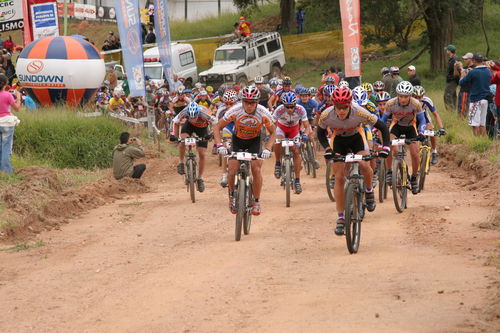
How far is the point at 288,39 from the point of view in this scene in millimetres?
47594

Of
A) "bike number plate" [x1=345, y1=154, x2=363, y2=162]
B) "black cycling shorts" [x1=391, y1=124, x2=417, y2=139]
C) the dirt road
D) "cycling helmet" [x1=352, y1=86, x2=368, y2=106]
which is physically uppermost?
"cycling helmet" [x1=352, y1=86, x2=368, y2=106]

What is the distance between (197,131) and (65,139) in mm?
5054

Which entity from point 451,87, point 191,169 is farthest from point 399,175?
point 451,87

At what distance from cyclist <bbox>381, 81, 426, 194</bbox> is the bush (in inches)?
353

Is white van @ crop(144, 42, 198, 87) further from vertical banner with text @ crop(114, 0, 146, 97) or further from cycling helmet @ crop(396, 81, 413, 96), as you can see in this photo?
cycling helmet @ crop(396, 81, 413, 96)

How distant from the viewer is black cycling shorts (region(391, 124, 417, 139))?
47.3 ft

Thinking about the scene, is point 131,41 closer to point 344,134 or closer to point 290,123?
point 290,123

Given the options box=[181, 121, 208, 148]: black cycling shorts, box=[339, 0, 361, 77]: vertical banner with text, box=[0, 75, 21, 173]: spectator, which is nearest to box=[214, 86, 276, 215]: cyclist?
box=[181, 121, 208, 148]: black cycling shorts

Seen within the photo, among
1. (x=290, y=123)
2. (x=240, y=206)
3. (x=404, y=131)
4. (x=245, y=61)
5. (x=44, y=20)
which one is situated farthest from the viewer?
(x=245, y=61)

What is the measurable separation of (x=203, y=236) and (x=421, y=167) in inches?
177

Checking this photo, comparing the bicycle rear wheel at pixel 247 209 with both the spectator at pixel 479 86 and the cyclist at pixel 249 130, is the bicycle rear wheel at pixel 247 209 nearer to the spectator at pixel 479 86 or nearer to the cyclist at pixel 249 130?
the cyclist at pixel 249 130

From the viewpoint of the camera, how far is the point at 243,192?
474 inches

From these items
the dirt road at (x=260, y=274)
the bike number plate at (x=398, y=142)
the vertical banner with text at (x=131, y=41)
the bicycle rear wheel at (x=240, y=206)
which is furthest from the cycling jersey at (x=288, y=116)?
the vertical banner with text at (x=131, y=41)

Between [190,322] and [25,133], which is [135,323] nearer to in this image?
[190,322]
